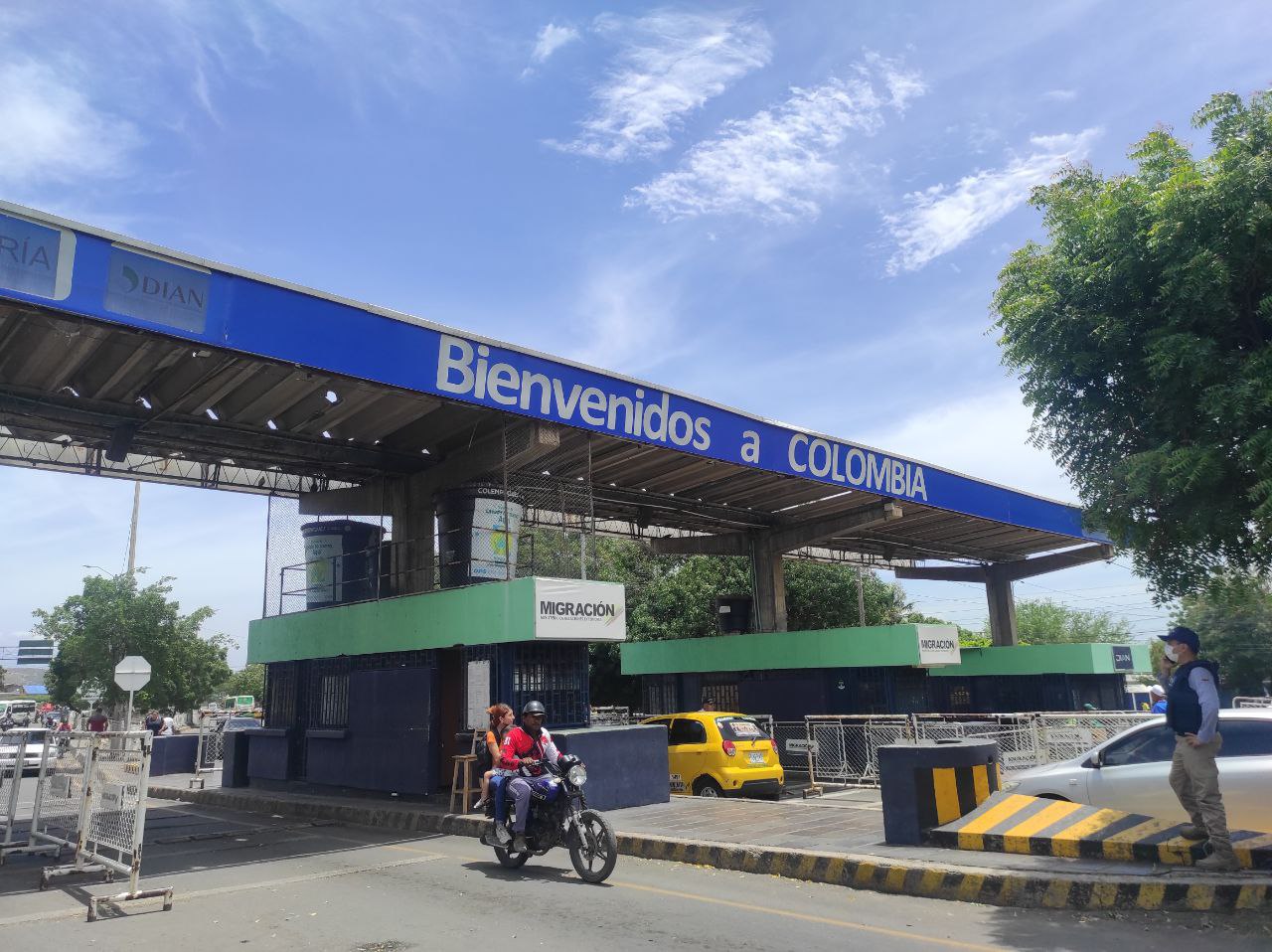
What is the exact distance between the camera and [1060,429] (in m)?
8.76

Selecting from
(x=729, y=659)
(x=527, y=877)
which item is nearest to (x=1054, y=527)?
(x=729, y=659)

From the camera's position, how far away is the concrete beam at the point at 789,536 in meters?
21.2

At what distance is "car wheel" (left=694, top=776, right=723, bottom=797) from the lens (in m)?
15.4

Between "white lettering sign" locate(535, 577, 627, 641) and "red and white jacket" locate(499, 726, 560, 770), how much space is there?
3278 millimetres

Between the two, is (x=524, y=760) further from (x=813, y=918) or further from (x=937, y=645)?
(x=937, y=645)

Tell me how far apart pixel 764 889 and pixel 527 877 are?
230 centimetres

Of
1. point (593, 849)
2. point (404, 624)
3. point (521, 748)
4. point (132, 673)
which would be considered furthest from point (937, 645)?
point (132, 673)

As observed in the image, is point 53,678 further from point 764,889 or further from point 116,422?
point 764,889

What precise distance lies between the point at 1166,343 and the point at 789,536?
16481 mm

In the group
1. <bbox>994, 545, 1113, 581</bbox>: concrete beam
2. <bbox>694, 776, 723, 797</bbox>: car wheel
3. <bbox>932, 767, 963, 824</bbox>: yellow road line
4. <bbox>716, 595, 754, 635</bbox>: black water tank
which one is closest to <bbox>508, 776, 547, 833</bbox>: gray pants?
<bbox>932, 767, 963, 824</bbox>: yellow road line

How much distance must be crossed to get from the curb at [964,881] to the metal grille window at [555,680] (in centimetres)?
346

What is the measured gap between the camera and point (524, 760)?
9172 mm

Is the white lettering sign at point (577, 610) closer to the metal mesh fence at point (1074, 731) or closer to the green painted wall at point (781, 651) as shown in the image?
the metal mesh fence at point (1074, 731)

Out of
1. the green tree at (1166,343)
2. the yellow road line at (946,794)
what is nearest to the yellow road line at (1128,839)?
the yellow road line at (946,794)
